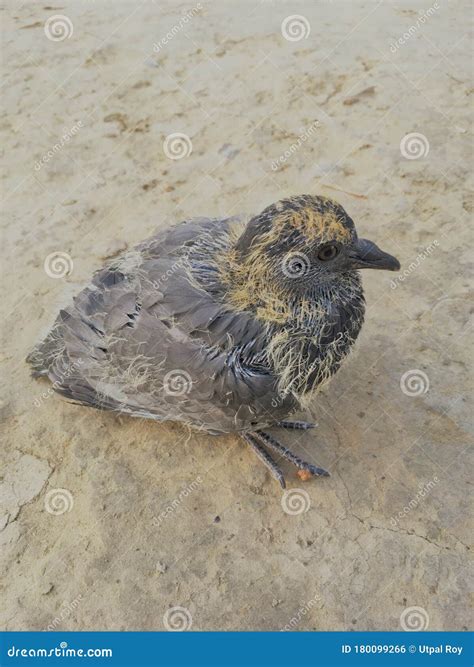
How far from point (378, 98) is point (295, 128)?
873 mm

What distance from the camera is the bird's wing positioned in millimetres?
4047

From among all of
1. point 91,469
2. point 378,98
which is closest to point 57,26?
point 378,98

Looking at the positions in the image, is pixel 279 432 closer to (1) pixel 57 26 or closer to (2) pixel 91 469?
(2) pixel 91 469

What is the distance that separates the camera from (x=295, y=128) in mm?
6770
